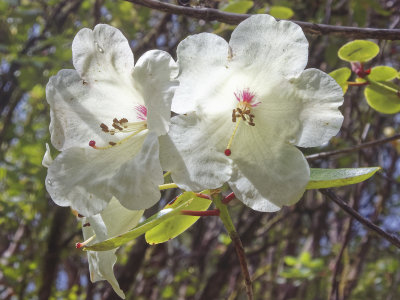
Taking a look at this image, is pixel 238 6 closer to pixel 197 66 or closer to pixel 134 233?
pixel 197 66

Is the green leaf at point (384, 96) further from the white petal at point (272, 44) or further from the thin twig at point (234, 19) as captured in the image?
the white petal at point (272, 44)

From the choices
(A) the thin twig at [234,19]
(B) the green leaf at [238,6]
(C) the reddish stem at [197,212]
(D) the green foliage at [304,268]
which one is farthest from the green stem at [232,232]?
(D) the green foliage at [304,268]

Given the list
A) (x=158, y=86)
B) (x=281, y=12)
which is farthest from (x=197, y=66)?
(x=281, y=12)

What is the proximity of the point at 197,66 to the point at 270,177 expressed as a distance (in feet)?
0.72

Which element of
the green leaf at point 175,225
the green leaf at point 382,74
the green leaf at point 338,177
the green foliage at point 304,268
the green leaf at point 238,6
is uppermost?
the green leaf at point 238,6

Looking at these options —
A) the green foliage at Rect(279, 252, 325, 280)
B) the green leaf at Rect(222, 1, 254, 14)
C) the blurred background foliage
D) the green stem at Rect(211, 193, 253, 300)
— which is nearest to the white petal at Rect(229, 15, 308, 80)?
the green stem at Rect(211, 193, 253, 300)

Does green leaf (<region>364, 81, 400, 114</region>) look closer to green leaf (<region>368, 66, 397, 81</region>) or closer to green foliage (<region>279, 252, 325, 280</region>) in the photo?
green leaf (<region>368, 66, 397, 81</region>)

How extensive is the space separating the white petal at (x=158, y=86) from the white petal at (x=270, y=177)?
0.15 meters

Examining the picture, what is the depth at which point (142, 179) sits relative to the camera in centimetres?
68

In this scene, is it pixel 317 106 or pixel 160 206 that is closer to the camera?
pixel 317 106

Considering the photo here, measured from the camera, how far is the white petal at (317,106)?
728 mm

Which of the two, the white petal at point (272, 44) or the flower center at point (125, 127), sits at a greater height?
the white petal at point (272, 44)

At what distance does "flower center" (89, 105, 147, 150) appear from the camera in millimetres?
804

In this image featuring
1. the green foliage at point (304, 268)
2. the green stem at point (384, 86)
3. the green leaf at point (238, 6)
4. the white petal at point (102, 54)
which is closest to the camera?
the white petal at point (102, 54)
